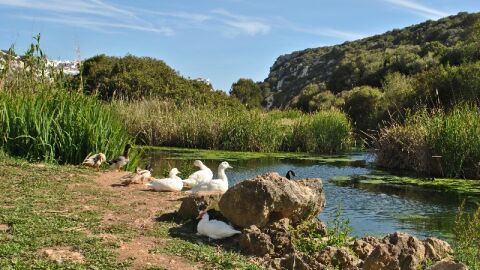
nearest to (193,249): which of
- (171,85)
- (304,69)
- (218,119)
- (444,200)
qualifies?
(444,200)

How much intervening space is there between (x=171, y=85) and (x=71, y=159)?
83.6ft

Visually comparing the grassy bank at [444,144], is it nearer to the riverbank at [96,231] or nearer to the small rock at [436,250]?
the small rock at [436,250]

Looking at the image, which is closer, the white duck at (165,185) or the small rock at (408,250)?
the small rock at (408,250)

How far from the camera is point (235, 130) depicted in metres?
25.4

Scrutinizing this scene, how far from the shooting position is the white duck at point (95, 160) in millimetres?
12297

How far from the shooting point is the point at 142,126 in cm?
2586

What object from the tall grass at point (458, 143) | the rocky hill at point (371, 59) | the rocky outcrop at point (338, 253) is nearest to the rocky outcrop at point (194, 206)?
the rocky outcrop at point (338, 253)

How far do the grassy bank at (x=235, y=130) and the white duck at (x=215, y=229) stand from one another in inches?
697

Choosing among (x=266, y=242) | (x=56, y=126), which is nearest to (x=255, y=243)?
(x=266, y=242)

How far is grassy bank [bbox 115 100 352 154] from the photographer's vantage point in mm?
25438

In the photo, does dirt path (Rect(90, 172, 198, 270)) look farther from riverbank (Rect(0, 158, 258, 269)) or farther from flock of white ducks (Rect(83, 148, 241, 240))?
A: flock of white ducks (Rect(83, 148, 241, 240))

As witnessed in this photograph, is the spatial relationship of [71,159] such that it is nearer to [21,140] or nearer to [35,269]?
[21,140]

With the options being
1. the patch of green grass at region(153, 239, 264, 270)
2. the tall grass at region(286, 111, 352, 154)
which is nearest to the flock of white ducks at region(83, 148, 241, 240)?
the patch of green grass at region(153, 239, 264, 270)

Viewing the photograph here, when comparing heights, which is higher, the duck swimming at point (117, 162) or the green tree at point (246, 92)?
the green tree at point (246, 92)
